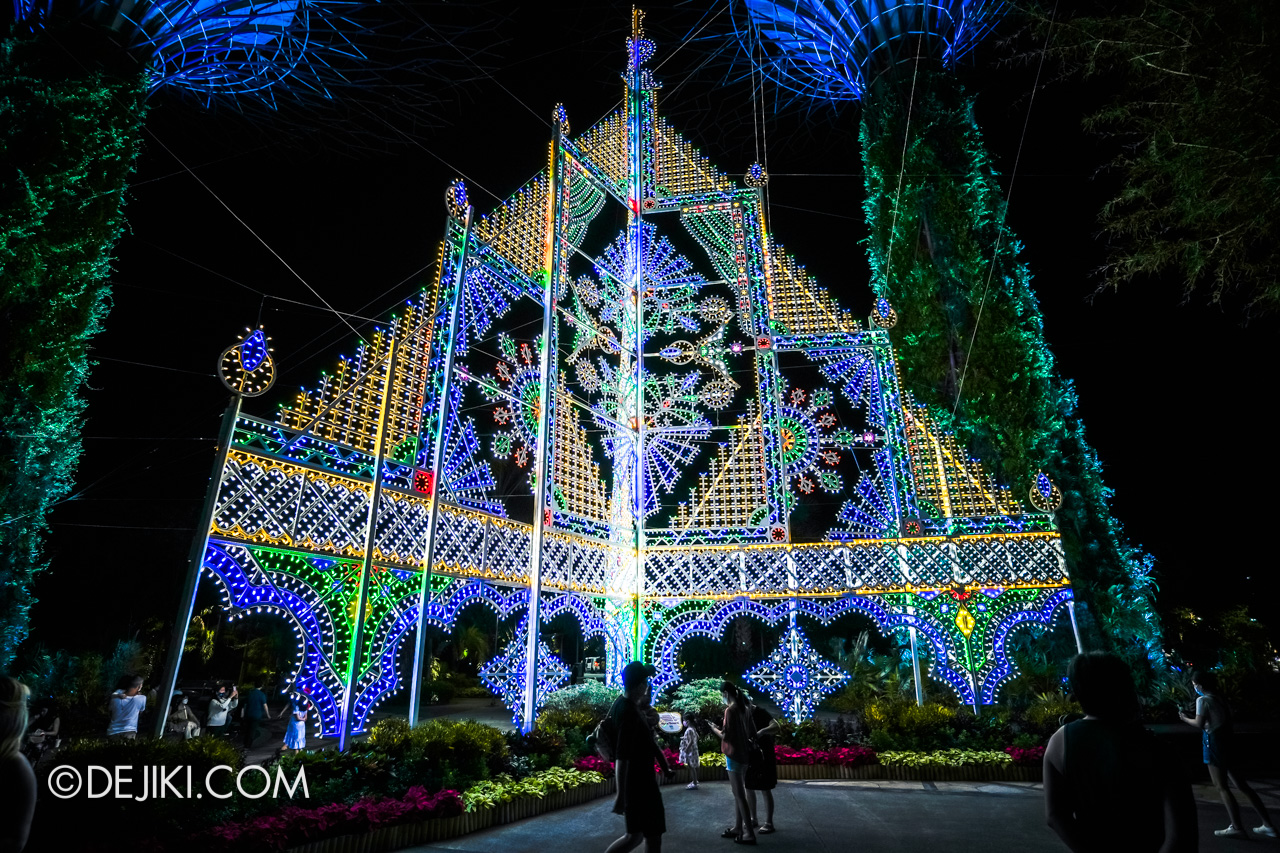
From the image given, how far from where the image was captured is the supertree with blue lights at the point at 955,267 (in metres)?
8.73

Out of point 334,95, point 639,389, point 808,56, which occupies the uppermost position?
point 808,56

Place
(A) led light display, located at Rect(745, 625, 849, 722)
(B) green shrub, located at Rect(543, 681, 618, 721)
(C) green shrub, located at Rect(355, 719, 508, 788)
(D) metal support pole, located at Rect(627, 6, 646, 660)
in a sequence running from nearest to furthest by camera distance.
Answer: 1. (C) green shrub, located at Rect(355, 719, 508, 788)
2. (B) green shrub, located at Rect(543, 681, 618, 721)
3. (A) led light display, located at Rect(745, 625, 849, 722)
4. (D) metal support pole, located at Rect(627, 6, 646, 660)

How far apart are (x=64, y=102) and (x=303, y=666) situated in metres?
8.08

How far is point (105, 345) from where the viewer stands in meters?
13.6

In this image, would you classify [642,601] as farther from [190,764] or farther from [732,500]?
[190,764]

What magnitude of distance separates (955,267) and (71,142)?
491 inches

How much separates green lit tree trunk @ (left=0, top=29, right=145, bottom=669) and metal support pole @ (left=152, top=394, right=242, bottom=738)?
489 cm

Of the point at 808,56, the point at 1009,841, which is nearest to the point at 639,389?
the point at 808,56

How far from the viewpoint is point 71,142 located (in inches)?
328

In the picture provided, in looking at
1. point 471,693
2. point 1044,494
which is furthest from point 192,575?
point 471,693

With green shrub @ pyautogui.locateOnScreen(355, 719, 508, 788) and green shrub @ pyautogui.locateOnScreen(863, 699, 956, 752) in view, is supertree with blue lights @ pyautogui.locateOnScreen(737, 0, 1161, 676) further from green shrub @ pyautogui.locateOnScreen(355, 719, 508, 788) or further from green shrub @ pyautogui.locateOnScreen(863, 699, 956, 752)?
green shrub @ pyautogui.locateOnScreen(355, 719, 508, 788)

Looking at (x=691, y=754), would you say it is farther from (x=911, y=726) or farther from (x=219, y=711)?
(x=219, y=711)

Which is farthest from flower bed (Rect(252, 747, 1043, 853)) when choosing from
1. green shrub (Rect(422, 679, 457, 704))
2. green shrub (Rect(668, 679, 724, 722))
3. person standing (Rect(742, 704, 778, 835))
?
green shrub (Rect(422, 679, 457, 704))

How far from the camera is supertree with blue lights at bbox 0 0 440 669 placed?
7.90 meters
